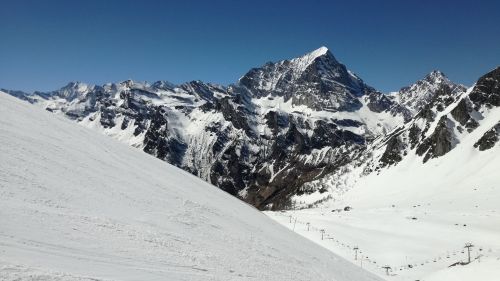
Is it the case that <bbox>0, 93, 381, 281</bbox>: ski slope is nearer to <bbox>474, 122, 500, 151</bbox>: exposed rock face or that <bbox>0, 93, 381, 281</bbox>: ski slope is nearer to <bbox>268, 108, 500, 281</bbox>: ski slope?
<bbox>268, 108, 500, 281</bbox>: ski slope

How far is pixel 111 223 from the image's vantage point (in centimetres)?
1491

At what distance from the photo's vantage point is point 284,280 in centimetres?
1700

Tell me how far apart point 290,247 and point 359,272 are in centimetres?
540

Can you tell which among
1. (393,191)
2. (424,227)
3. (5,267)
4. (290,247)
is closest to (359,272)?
(290,247)

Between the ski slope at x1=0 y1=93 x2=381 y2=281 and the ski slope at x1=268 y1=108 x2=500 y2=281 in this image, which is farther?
the ski slope at x1=268 y1=108 x2=500 y2=281

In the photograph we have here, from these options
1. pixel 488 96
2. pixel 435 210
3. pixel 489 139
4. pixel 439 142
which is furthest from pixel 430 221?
pixel 488 96

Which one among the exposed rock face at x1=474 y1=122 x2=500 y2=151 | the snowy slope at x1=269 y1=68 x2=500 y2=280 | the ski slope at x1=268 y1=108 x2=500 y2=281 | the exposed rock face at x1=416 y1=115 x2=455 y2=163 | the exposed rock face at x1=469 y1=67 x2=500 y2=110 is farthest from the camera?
the exposed rock face at x1=469 y1=67 x2=500 y2=110

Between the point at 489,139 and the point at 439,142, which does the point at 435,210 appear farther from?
the point at 439,142

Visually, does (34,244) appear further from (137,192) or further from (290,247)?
(290,247)

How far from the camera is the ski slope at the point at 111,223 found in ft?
37.4

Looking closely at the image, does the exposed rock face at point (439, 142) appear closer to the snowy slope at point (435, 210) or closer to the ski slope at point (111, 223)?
the snowy slope at point (435, 210)

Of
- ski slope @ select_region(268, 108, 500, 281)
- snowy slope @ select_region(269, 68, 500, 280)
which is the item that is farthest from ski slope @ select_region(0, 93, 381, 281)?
snowy slope @ select_region(269, 68, 500, 280)

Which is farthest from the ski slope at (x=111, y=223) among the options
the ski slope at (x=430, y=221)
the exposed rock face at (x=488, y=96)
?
the exposed rock face at (x=488, y=96)

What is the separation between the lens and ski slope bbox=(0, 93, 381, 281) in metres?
11.4
